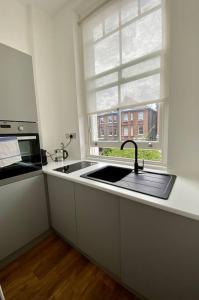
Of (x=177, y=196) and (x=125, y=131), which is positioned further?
(x=125, y=131)

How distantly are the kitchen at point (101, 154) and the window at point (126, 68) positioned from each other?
0.01 meters

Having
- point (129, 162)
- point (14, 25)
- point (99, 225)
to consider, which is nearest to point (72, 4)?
point (14, 25)

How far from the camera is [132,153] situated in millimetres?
1751

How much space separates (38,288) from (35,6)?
10.0 feet

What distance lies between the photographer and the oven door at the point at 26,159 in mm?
1289

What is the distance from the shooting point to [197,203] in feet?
2.55

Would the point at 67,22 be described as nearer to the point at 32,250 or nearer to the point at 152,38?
the point at 152,38

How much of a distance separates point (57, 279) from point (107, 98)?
191cm

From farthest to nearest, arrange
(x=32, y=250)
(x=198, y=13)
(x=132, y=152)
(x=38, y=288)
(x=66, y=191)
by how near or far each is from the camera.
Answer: (x=132, y=152) < (x=32, y=250) < (x=66, y=191) < (x=38, y=288) < (x=198, y=13)

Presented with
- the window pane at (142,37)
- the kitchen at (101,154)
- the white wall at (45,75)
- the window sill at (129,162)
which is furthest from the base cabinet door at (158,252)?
the white wall at (45,75)

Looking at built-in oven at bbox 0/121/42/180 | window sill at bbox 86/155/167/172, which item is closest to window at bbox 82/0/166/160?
window sill at bbox 86/155/167/172

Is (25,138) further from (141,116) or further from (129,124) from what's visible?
(141,116)

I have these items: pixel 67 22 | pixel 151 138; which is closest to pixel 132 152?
pixel 151 138

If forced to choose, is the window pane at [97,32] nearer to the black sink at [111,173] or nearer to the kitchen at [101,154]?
the kitchen at [101,154]
